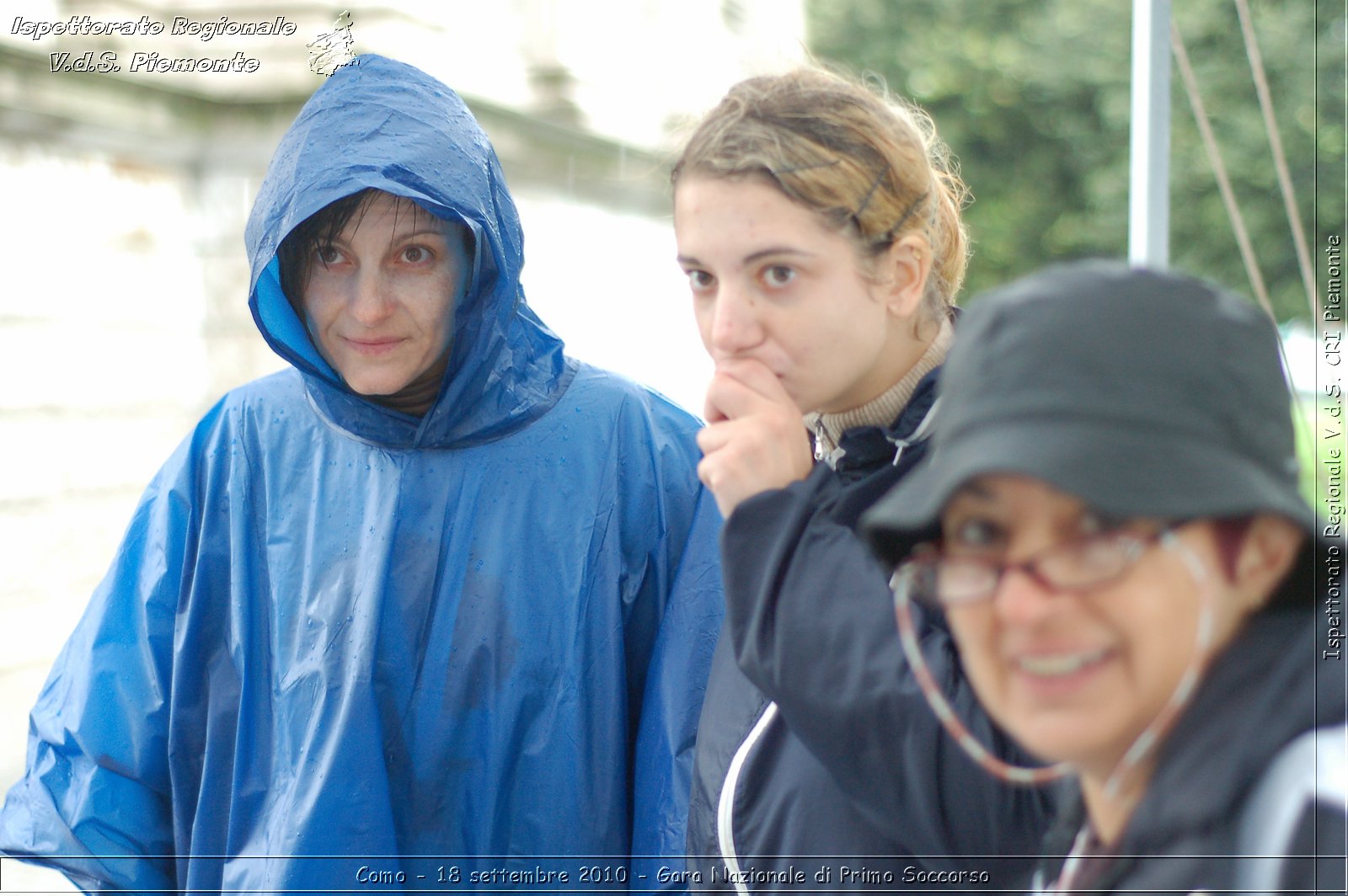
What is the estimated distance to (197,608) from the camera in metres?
2.05

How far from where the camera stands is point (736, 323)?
1.45m

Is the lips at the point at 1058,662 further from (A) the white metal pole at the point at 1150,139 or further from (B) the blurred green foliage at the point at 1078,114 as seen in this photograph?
(B) the blurred green foliage at the point at 1078,114

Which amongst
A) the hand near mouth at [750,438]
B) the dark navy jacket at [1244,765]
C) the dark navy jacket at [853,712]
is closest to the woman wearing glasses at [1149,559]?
the dark navy jacket at [1244,765]

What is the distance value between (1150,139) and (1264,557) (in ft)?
8.12

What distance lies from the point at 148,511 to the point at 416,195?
0.71 m

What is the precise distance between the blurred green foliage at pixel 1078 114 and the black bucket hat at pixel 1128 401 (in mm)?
16608

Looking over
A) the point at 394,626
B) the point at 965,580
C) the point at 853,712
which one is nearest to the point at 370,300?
the point at 394,626

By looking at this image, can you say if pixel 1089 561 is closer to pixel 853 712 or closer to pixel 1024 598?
pixel 1024 598

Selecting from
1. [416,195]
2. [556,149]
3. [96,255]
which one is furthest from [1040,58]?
[416,195]

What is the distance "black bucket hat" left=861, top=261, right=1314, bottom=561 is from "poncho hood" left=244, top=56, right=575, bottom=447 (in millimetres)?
1330

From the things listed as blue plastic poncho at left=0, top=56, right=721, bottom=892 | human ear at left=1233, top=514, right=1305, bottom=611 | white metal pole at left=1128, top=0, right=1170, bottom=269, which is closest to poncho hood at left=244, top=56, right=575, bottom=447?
blue plastic poncho at left=0, top=56, right=721, bottom=892

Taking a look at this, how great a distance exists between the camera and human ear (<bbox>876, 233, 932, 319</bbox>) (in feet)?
4.90

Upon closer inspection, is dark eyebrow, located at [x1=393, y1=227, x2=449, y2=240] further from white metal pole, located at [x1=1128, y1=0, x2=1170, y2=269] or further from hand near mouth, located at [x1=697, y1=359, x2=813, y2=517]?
white metal pole, located at [x1=1128, y1=0, x2=1170, y2=269]

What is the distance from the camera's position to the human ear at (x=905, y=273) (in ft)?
4.90
